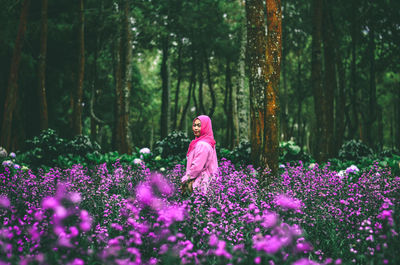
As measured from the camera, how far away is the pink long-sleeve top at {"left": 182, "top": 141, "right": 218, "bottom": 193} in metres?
5.84

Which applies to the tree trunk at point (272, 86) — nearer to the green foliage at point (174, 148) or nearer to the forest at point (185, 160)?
the forest at point (185, 160)

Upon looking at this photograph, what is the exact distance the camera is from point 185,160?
10031 millimetres

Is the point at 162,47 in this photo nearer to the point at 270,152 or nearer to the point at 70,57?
the point at 70,57

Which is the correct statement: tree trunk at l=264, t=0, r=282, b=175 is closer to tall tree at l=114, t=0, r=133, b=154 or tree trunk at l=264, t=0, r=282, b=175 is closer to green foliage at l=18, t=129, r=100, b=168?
green foliage at l=18, t=129, r=100, b=168

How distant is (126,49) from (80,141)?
581cm

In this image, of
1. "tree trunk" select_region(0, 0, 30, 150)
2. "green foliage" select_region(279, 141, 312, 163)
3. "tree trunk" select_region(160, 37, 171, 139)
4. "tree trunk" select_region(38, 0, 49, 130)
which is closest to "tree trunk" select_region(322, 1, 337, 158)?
"green foliage" select_region(279, 141, 312, 163)

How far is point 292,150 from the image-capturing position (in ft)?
37.3

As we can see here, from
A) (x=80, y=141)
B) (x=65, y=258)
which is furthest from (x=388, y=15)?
(x=65, y=258)

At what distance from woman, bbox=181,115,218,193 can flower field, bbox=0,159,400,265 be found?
340 mm

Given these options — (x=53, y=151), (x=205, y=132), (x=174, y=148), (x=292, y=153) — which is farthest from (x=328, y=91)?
(x=53, y=151)

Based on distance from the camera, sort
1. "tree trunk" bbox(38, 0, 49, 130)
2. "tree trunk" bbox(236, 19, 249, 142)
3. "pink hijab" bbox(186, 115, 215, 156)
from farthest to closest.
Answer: "tree trunk" bbox(236, 19, 249, 142), "tree trunk" bbox(38, 0, 49, 130), "pink hijab" bbox(186, 115, 215, 156)

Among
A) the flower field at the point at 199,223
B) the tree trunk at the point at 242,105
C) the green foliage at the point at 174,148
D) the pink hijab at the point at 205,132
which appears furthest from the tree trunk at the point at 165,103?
the pink hijab at the point at 205,132

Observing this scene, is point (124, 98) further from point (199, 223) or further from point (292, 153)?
point (199, 223)

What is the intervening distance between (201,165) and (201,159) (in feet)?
0.32
